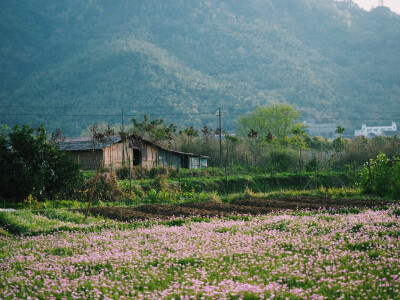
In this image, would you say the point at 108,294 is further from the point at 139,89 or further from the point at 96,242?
the point at 139,89

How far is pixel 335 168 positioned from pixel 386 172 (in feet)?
86.2

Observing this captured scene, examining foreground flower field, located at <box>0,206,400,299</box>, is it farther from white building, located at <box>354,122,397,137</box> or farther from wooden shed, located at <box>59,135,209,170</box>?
white building, located at <box>354,122,397,137</box>

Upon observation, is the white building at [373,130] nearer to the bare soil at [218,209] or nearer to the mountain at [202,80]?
the mountain at [202,80]

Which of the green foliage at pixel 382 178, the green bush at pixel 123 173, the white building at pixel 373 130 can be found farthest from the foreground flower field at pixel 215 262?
the white building at pixel 373 130

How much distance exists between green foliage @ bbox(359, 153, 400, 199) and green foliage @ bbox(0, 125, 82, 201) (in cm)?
1478

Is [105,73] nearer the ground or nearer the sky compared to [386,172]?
nearer the sky

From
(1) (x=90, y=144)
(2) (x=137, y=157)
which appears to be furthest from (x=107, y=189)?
(2) (x=137, y=157)

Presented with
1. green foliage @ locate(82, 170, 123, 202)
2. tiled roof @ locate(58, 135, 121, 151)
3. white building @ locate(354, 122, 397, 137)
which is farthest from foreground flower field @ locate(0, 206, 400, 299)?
white building @ locate(354, 122, 397, 137)

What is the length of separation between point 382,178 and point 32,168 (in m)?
16.9

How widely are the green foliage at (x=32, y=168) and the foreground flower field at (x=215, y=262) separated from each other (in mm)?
9967

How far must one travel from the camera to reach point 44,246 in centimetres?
1056

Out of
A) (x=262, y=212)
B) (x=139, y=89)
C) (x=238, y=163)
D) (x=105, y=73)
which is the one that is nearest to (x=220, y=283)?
(x=262, y=212)

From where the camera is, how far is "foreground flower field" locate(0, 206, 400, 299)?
686cm

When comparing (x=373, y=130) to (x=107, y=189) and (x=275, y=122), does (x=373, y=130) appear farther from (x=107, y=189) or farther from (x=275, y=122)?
(x=107, y=189)
